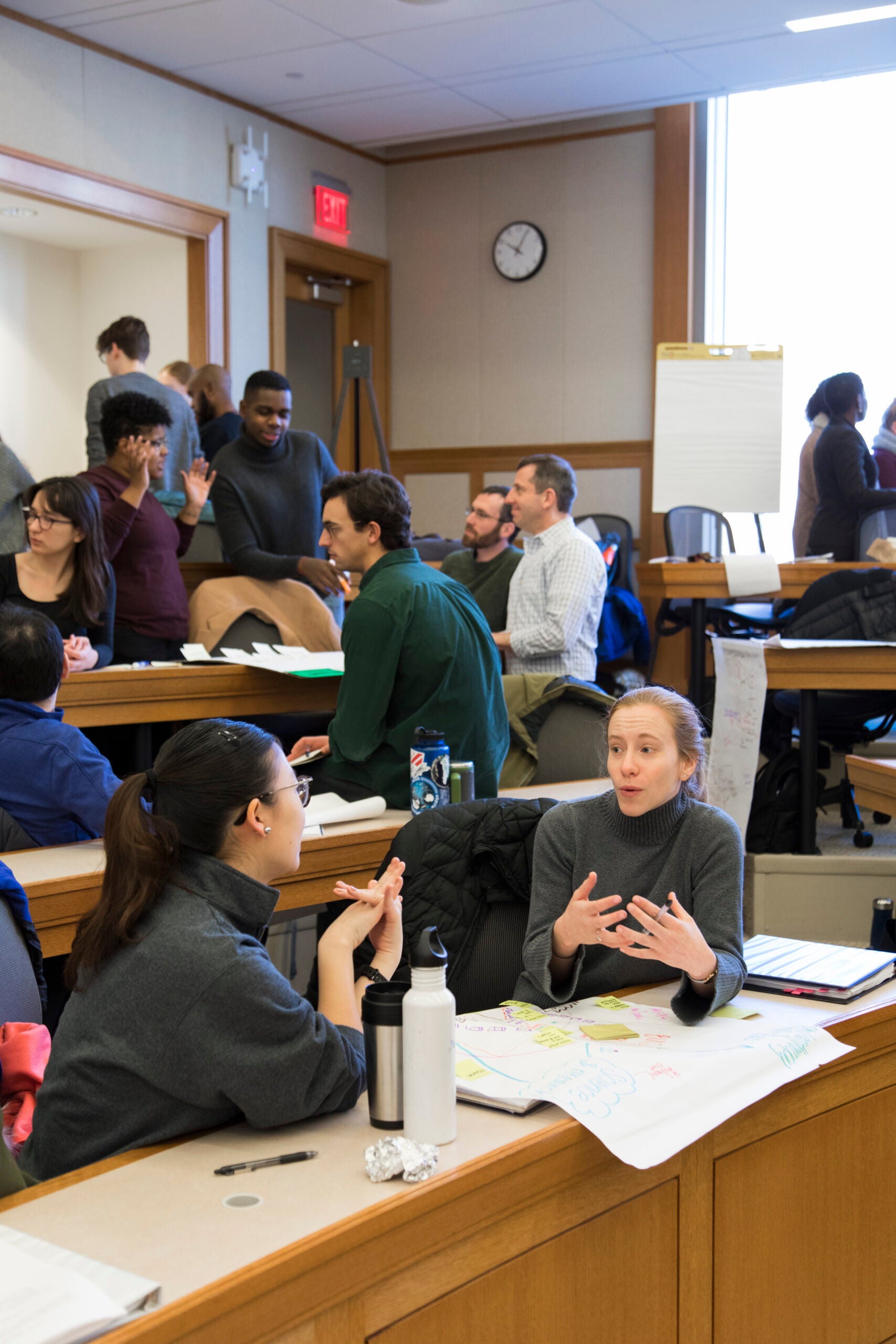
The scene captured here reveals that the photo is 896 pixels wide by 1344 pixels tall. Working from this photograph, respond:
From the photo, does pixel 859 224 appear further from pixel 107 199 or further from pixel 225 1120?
pixel 225 1120

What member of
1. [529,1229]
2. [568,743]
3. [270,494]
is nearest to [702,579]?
[568,743]

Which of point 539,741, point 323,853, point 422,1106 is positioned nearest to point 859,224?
point 539,741

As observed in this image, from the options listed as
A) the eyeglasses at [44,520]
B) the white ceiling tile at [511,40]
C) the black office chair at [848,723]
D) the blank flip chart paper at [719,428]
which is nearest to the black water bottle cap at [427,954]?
the eyeglasses at [44,520]

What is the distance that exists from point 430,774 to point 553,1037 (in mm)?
1214

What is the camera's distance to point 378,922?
1.62 meters

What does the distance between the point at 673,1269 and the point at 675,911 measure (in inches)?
16.0

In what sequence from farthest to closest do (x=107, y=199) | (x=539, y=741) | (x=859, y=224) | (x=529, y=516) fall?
(x=859, y=224) < (x=107, y=199) < (x=529, y=516) < (x=539, y=741)

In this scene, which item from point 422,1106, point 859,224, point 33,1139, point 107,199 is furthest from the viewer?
point 859,224

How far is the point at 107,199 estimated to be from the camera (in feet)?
21.8

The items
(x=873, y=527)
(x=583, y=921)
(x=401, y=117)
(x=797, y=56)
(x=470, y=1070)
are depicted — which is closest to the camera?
(x=470, y=1070)

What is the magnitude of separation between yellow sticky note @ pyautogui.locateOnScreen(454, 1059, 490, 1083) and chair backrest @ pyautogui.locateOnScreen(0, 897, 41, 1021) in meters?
0.73

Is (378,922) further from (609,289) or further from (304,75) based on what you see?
(609,289)

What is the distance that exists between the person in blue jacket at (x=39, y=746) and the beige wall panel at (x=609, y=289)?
20.0 ft

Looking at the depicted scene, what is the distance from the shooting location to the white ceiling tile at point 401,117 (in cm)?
736
